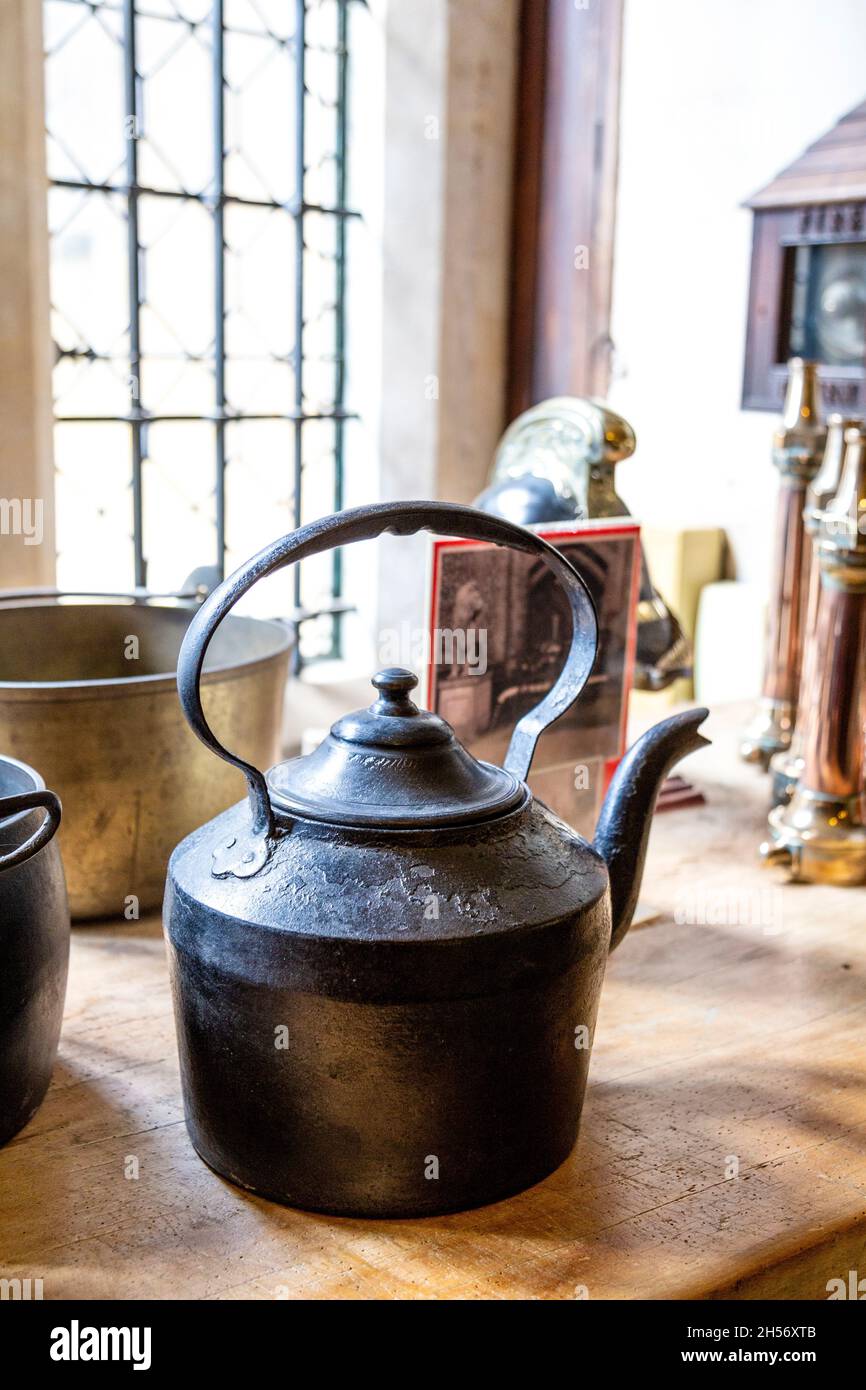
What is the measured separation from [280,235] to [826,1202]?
2527 millimetres

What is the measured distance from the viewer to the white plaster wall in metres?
4.18

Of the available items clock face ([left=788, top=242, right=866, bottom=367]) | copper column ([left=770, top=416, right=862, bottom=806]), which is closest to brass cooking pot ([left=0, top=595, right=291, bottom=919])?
copper column ([left=770, top=416, right=862, bottom=806])

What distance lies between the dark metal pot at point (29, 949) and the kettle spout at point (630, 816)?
441 millimetres

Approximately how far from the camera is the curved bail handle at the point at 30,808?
37.4 inches

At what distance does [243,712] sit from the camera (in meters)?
1.53

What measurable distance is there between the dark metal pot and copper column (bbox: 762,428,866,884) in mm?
965

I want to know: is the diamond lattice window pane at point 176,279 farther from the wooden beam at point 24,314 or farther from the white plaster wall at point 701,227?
the white plaster wall at point 701,227

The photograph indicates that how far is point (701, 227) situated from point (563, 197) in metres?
1.55

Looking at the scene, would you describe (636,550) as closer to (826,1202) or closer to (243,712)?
(243,712)

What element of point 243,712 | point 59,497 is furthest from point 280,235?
point 243,712

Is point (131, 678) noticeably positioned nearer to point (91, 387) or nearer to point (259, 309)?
point (91, 387)

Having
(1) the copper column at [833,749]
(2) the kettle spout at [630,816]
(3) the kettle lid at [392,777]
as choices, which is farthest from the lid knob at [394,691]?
(1) the copper column at [833,749]

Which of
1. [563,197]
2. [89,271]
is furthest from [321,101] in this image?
[89,271]

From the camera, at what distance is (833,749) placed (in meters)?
1.68
